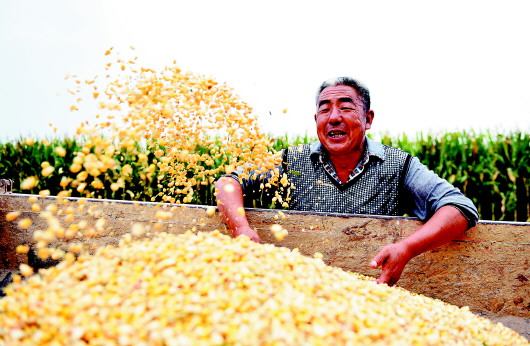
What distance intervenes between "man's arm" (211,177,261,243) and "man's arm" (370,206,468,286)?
587 millimetres

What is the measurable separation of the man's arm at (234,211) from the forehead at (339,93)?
77cm

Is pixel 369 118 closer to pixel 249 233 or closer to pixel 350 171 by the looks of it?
pixel 350 171

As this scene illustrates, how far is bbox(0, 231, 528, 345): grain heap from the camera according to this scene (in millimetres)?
1040

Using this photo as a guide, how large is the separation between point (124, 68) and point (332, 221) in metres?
1.26

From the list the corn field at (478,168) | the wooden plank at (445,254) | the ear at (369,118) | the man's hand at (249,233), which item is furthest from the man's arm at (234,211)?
the corn field at (478,168)

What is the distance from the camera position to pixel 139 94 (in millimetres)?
1854

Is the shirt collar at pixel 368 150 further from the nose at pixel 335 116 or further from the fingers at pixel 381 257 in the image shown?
the fingers at pixel 381 257

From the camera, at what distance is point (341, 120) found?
2.54m

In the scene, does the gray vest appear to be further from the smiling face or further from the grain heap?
the grain heap

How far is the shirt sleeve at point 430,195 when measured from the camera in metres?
2.16

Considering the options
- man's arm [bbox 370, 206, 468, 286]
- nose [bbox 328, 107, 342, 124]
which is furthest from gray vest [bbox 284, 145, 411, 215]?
man's arm [bbox 370, 206, 468, 286]

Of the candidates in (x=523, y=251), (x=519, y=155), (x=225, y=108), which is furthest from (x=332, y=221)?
(x=519, y=155)

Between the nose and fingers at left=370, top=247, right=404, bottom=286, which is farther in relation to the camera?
the nose

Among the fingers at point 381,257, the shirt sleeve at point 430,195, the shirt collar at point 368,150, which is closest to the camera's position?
the fingers at point 381,257
